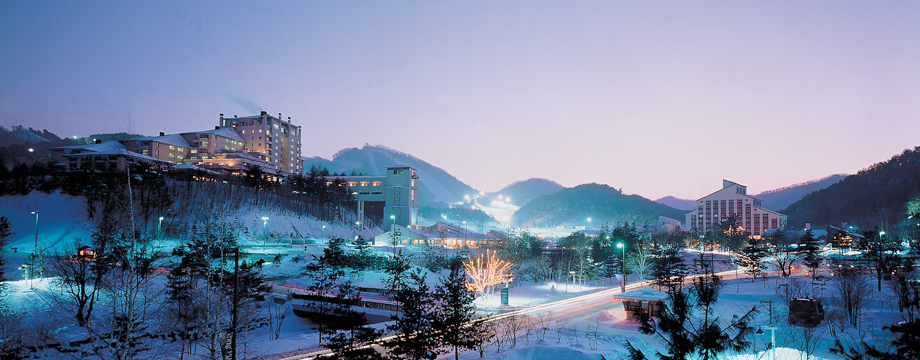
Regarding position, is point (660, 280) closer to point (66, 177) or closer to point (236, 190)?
point (236, 190)

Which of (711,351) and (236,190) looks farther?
(236,190)

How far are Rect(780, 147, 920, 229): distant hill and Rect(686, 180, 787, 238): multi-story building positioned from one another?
49.1ft

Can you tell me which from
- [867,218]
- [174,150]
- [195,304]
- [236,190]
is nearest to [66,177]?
[236,190]

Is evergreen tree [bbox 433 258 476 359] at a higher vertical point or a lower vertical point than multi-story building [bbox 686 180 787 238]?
lower

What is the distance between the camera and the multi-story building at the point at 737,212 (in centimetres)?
10100

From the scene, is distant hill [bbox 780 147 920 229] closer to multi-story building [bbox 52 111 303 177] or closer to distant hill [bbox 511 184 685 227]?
distant hill [bbox 511 184 685 227]

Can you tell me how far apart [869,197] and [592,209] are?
275 ft

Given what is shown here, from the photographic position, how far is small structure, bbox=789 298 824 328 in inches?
896

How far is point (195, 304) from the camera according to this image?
84.3 feet

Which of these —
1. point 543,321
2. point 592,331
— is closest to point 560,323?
point 543,321

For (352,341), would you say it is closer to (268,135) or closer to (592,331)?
(592,331)

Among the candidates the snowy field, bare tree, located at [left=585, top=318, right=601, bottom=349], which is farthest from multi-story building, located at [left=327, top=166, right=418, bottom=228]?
bare tree, located at [left=585, top=318, right=601, bottom=349]

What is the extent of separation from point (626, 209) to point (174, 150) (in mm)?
141679

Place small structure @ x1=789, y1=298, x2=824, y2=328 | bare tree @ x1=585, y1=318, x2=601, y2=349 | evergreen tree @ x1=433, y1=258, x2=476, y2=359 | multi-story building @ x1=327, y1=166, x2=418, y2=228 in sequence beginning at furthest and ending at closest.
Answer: multi-story building @ x1=327, y1=166, x2=418, y2=228 → small structure @ x1=789, y1=298, x2=824, y2=328 → bare tree @ x1=585, y1=318, x2=601, y2=349 → evergreen tree @ x1=433, y1=258, x2=476, y2=359
